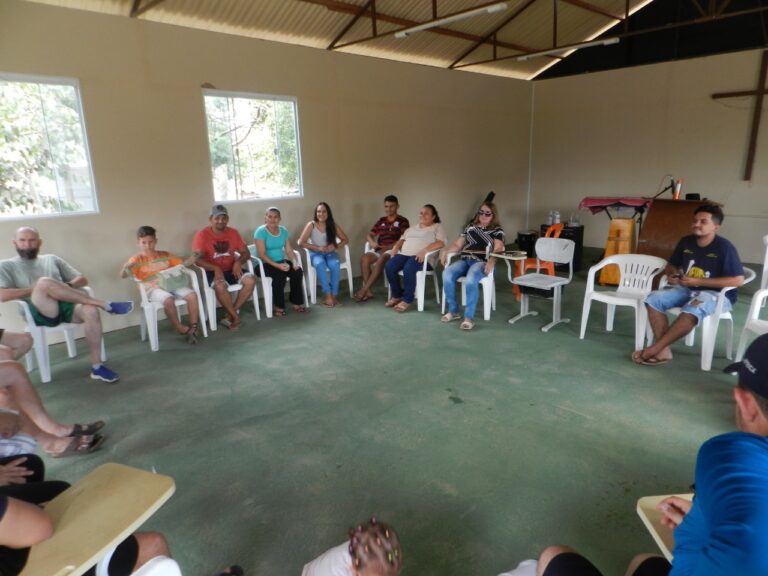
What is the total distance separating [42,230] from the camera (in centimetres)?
412

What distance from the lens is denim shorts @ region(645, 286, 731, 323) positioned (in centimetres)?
344

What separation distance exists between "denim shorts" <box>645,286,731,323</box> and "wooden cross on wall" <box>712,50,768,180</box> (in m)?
4.56

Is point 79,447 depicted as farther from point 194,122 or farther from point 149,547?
point 194,122

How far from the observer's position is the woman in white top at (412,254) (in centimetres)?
506

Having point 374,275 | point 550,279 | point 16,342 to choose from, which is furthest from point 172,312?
point 550,279

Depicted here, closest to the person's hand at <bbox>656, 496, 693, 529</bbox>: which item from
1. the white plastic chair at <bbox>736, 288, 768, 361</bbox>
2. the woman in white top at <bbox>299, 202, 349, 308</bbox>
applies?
the white plastic chair at <bbox>736, 288, 768, 361</bbox>

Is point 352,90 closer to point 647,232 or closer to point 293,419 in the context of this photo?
point 647,232

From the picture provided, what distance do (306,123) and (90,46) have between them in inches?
88.5

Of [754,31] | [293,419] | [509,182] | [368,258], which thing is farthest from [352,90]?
[754,31]

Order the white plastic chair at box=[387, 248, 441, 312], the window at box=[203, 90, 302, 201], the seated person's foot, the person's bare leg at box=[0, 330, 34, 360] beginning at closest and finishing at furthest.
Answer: the seated person's foot < the person's bare leg at box=[0, 330, 34, 360] < the white plastic chair at box=[387, 248, 441, 312] < the window at box=[203, 90, 302, 201]

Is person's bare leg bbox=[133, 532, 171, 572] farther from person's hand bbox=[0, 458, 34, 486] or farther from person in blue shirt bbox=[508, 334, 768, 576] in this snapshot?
person in blue shirt bbox=[508, 334, 768, 576]

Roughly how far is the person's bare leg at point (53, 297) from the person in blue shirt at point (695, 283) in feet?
13.4

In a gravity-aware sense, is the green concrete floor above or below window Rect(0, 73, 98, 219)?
below

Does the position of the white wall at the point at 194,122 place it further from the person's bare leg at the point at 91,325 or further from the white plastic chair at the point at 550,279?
the white plastic chair at the point at 550,279
